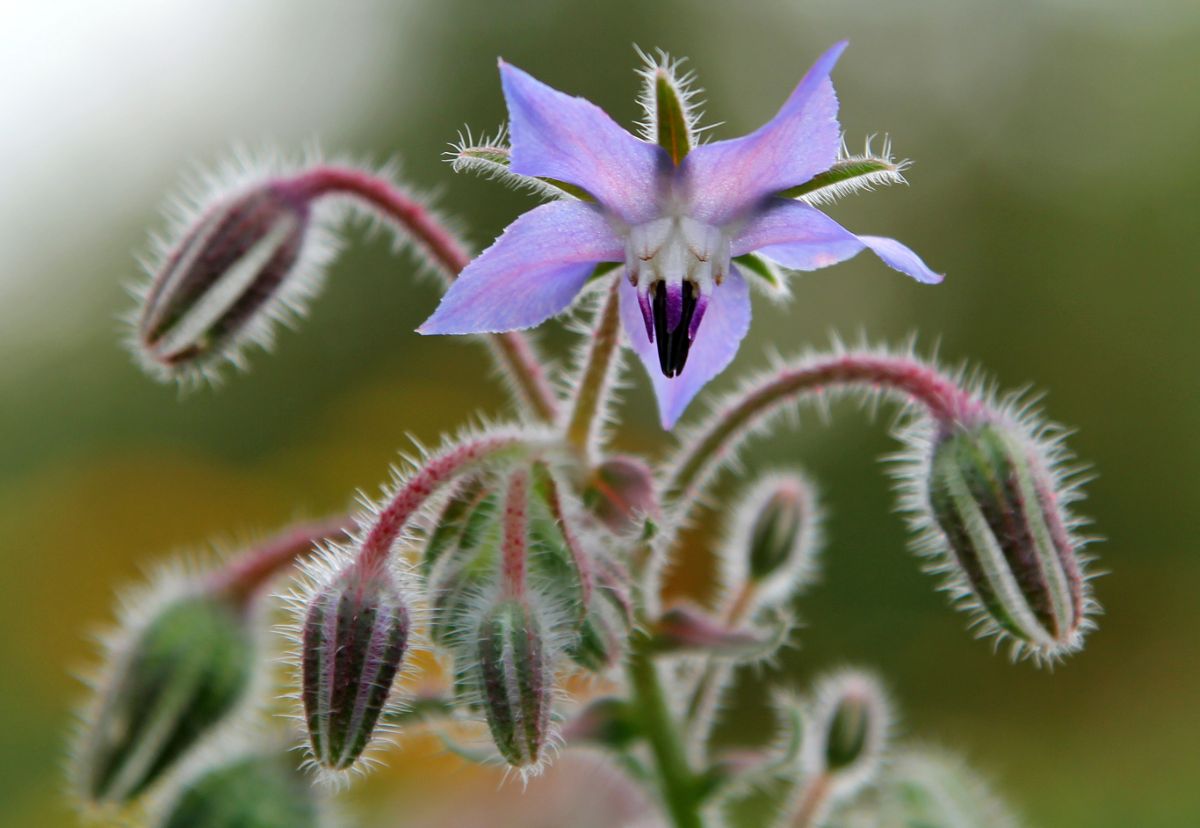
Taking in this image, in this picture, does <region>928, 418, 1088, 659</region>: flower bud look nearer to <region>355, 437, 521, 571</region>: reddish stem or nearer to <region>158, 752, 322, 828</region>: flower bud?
<region>355, 437, 521, 571</region>: reddish stem

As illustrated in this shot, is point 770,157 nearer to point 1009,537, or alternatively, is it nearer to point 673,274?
point 673,274

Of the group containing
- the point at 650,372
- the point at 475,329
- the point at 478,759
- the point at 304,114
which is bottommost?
the point at 478,759

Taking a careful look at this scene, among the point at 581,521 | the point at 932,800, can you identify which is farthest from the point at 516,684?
the point at 932,800

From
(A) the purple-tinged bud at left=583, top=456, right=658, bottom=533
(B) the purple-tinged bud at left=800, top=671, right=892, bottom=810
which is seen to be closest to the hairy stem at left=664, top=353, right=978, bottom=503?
(A) the purple-tinged bud at left=583, top=456, right=658, bottom=533

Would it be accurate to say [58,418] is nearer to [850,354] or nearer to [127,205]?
[127,205]

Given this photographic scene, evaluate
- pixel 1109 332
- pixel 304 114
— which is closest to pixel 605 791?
pixel 1109 332

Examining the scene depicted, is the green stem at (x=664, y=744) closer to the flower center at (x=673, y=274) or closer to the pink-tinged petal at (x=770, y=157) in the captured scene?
the flower center at (x=673, y=274)
